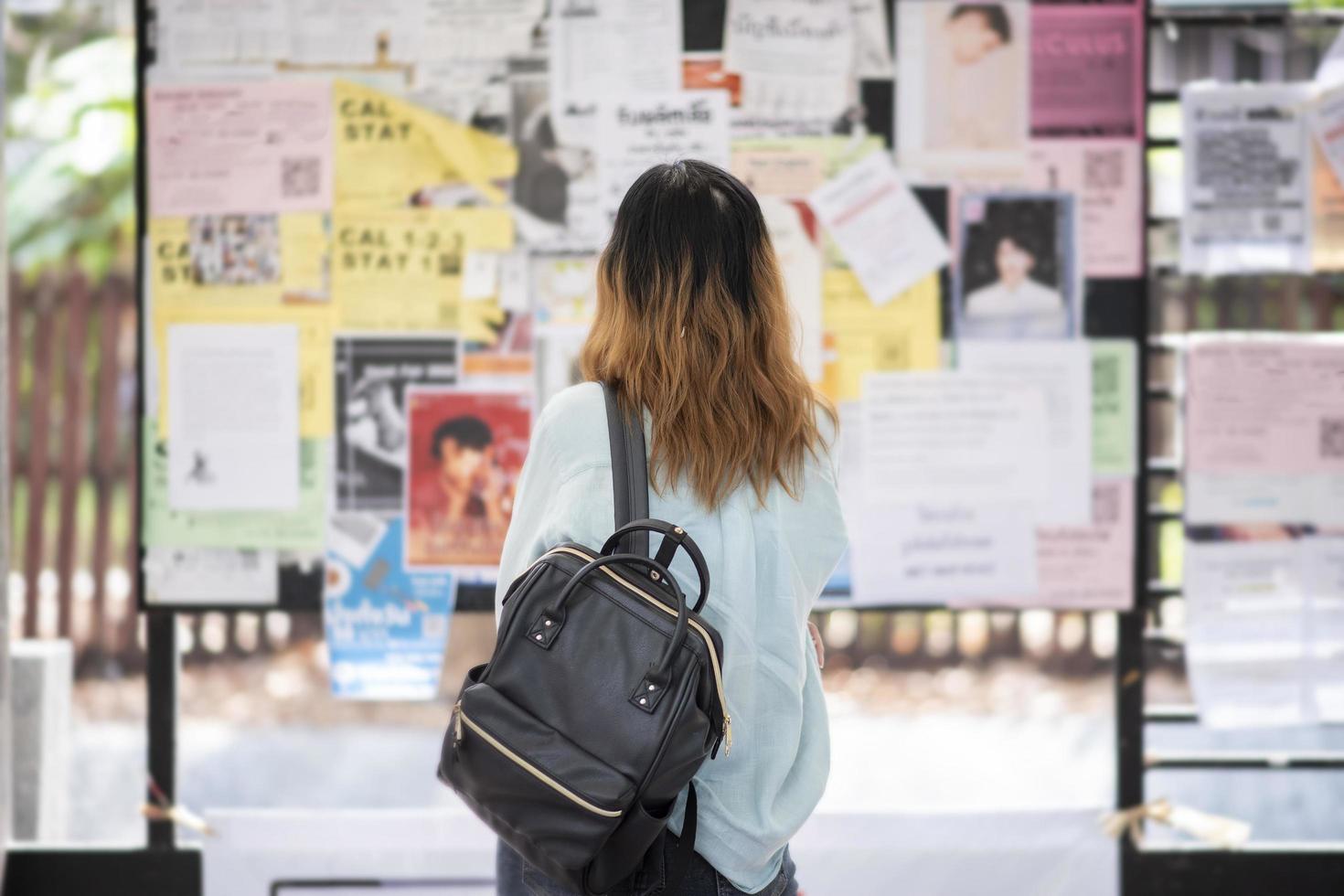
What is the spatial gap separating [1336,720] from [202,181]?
3008 mm

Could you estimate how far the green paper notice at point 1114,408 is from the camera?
271cm

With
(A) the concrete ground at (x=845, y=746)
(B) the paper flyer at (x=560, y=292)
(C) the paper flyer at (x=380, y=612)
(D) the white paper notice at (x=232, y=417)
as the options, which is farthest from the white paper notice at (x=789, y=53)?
(A) the concrete ground at (x=845, y=746)

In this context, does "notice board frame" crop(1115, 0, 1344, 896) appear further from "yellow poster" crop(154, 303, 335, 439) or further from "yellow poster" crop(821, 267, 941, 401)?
"yellow poster" crop(154, 303, 335, 439)

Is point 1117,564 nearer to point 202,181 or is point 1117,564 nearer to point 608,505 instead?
point 608,505

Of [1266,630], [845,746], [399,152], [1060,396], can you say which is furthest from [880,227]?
[845,746]

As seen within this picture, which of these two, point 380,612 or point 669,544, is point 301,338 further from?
point 669,544

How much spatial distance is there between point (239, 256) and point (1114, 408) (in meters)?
2.10

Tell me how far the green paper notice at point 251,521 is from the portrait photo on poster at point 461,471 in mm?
216

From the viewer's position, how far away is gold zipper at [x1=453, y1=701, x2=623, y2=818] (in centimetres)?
129

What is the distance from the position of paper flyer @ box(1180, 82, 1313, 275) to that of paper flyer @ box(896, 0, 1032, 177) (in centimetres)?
42

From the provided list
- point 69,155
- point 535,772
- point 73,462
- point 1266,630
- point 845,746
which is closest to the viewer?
point 535,772

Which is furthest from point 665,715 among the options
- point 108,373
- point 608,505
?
point 108,373

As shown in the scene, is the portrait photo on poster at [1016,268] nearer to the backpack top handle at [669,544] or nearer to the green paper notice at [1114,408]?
the green paper notice at [1114,408]

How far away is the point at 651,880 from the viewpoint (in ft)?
4.60
